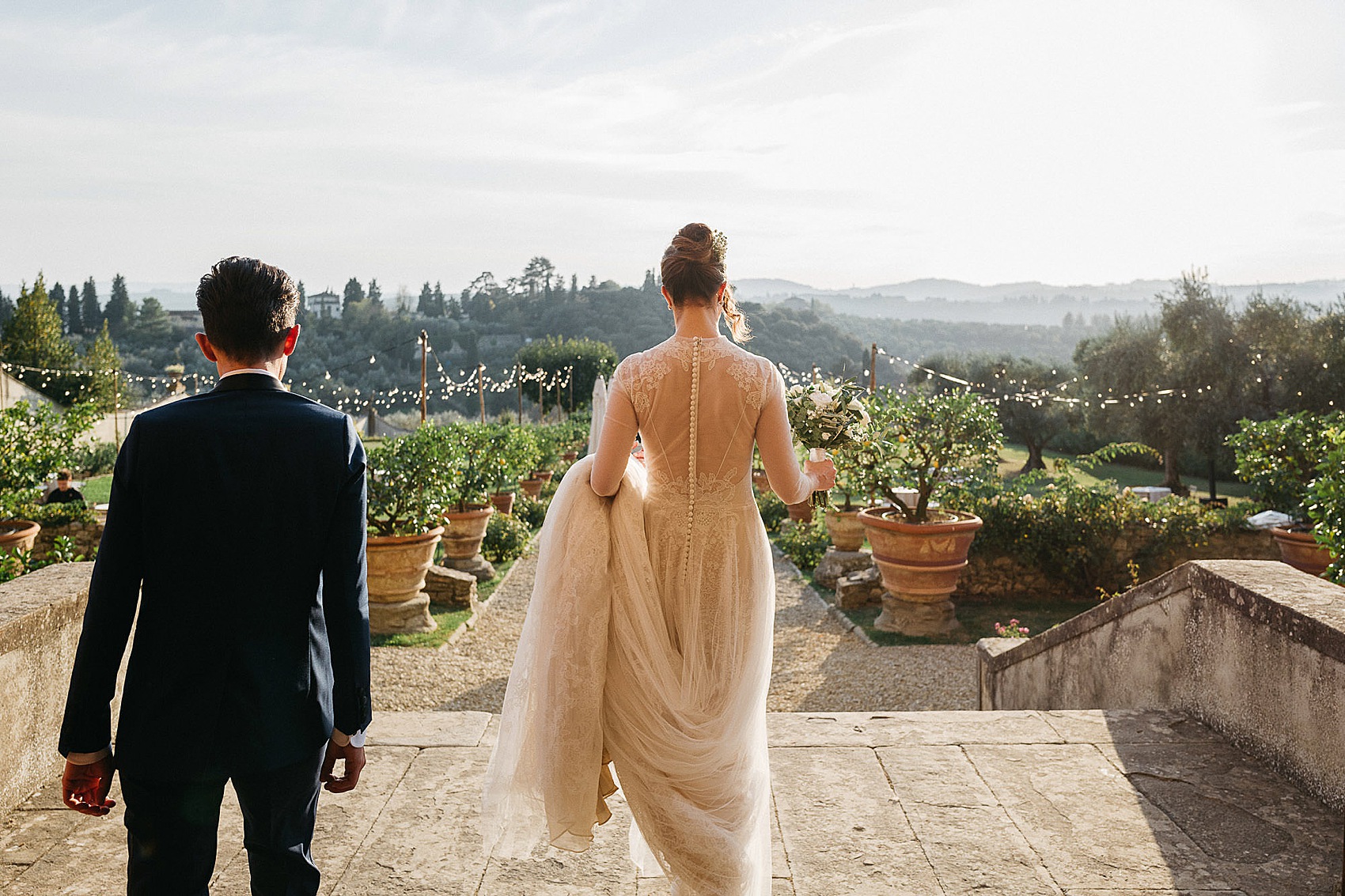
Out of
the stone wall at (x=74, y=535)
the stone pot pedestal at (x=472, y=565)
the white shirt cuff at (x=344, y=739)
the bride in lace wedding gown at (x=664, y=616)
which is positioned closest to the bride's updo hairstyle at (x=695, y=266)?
the bride in lace wedding gown at (x=664, y=616)

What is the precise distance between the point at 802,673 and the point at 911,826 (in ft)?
13.1

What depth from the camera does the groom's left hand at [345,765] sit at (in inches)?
73.3

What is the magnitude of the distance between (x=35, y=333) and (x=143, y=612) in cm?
3851

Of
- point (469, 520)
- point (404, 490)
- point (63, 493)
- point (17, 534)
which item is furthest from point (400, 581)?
point (63, 493)

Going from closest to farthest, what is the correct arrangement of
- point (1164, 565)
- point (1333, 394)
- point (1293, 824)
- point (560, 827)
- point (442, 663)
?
1. point (560, 827)
2. point (1293, 824)
3. point (442, 663)
4. point (1164, 565)
5. point (1333, 394)

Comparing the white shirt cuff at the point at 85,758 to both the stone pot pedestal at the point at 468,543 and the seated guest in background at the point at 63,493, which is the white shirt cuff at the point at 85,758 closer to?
the stone pot pedestal at the point at 468,543

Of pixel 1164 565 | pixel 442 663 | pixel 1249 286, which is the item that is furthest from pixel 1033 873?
pixel 1249 286

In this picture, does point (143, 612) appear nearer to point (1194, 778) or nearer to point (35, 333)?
point (1194, 778)

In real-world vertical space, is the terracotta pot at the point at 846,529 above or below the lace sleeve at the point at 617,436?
below

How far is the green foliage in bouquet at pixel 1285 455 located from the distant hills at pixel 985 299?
8156 centimetres

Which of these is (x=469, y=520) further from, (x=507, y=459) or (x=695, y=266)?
(x=695, y=266)

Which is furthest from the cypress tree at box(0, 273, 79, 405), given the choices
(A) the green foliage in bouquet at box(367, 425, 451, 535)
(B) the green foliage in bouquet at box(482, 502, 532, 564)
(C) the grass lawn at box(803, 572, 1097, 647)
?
(C) the grass lawn at box(803, 572, 1097, 647)

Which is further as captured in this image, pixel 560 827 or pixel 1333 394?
pixel 1333 394

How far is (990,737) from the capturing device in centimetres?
367
